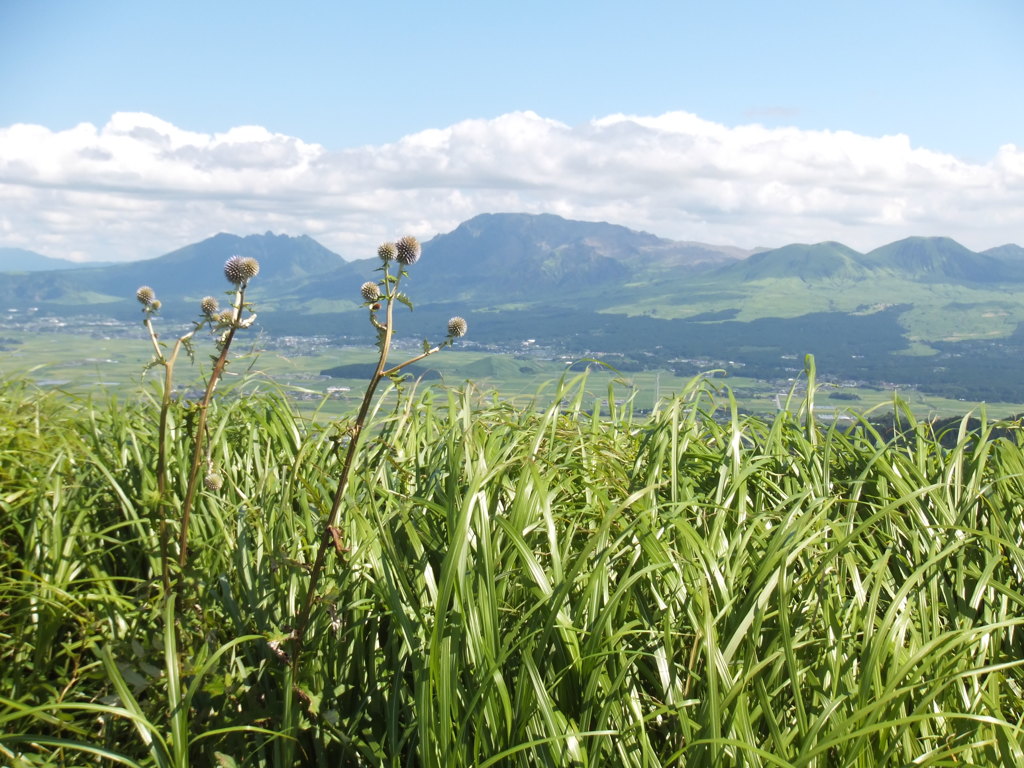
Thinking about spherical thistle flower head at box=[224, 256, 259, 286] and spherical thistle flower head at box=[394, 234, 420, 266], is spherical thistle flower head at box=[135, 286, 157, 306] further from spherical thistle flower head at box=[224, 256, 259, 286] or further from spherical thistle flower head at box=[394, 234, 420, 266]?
spherical thistle flower head at box=[394, 234, 420, 266]

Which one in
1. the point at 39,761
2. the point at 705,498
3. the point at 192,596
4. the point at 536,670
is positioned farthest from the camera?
the point at 705,498

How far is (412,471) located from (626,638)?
1.43 m

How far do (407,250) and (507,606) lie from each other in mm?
1269

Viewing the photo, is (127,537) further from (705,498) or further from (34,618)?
(705,498)

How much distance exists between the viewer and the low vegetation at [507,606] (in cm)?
248

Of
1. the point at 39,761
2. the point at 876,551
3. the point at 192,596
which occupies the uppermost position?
the point at 876,551

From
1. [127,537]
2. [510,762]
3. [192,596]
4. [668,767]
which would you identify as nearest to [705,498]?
[668,767]

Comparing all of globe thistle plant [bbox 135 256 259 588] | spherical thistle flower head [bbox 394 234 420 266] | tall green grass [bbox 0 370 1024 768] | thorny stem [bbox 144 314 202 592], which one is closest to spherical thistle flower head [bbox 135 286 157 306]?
globe thistle plant [bbox 135 256 259 588]

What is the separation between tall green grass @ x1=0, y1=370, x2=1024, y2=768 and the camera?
8.13ft

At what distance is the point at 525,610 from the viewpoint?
9.20 ft

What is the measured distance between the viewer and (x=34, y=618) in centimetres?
330

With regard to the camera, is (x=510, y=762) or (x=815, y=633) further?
(x=815, y=633)

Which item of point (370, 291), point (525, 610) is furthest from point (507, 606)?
point (370, 291)

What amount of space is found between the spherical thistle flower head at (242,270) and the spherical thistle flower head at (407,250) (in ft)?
1.59
